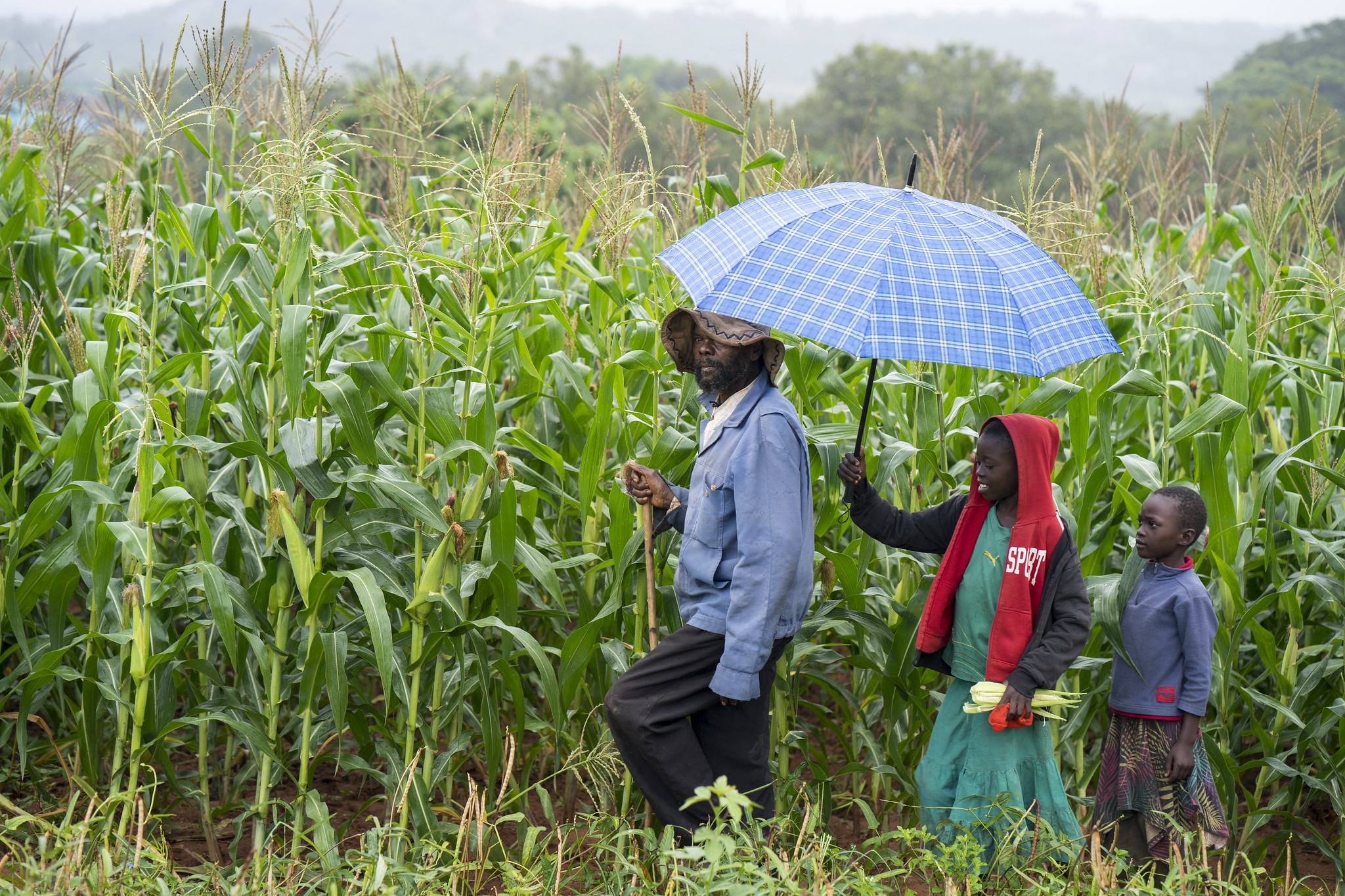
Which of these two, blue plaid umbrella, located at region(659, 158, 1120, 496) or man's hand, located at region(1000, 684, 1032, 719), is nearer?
blue plaid umbrella, located at region(659, 158, 1120, 496)

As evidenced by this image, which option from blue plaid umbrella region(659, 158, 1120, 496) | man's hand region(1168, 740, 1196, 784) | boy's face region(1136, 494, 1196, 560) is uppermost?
blue plaid umbrella region(659, 158, 1120, 496)

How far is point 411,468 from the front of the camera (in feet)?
11.2

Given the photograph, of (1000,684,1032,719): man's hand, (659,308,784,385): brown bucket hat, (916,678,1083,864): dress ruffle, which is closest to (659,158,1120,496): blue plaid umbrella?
(659,308,784,385): brown bucket hat

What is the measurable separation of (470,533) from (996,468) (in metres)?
1.60

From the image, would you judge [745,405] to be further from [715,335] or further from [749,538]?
[749,538]

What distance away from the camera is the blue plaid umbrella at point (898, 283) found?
265cm

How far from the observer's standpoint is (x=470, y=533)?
10.7ft

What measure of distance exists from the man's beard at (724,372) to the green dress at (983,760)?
87 cm

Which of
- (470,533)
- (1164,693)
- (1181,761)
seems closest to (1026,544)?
(1164,693)

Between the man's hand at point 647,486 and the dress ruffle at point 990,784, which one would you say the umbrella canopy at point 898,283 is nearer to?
the man's hand at point 647,486

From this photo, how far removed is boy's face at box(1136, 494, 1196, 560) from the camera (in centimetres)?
303

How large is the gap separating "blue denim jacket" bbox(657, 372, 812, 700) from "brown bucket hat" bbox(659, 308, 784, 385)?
0.08 meters

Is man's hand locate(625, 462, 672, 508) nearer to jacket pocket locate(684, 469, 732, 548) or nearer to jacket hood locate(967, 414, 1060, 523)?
jacket pocket locate(684, 469, 732, 548)

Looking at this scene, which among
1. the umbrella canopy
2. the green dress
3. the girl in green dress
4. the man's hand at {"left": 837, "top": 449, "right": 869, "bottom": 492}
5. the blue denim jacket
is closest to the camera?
the umbrella canopy
